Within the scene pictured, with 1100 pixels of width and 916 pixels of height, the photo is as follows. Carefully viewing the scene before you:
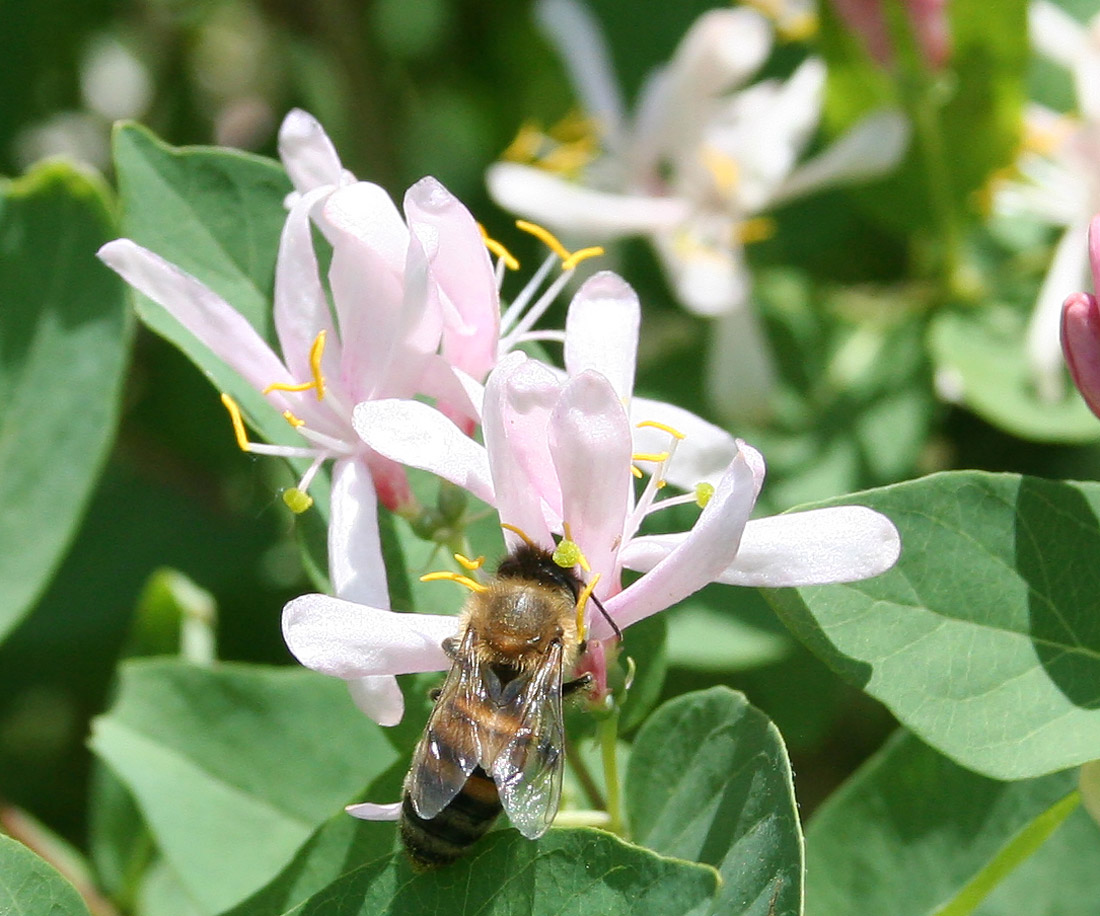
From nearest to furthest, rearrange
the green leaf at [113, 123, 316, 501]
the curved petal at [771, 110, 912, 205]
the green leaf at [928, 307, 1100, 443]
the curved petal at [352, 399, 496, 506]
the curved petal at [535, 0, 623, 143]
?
1. the curved petal at [352, 399, 496, 506]
2. the green leaf at [113, 123, 316, 501]
3. the green leaf at [928, 307, 1100, 443]
4. the curved petal at [771, 110, 912, 205]
5. the curved petal at [535, 0, 623, 143]

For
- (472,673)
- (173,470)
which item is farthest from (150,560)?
(472,673)

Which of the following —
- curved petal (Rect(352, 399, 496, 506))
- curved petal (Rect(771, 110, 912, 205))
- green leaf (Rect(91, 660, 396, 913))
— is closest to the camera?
curved petal (Rect(352, 399, 496, 506))

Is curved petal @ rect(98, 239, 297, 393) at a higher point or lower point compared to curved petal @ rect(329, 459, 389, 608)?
higher

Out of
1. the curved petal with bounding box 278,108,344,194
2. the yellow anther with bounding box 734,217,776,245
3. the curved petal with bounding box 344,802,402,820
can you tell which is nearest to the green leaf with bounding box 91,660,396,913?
the curved petal with bounding box 344,802,402,820

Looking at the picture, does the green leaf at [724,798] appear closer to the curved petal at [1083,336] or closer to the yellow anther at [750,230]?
the curved petal at [1083,336]

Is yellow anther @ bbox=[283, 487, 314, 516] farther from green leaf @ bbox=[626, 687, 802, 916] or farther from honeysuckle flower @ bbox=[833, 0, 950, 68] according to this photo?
honeysuckle flower @ bbox=[833, 0, 950, 68]

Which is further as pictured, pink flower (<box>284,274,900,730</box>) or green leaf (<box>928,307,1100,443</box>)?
green leaf (<box>928,307,1100,443</box>)
